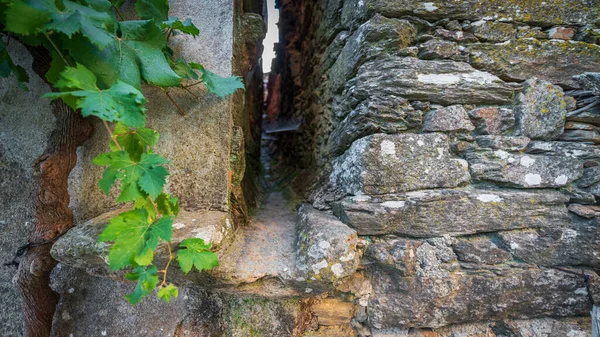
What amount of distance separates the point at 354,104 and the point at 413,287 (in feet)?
2.73

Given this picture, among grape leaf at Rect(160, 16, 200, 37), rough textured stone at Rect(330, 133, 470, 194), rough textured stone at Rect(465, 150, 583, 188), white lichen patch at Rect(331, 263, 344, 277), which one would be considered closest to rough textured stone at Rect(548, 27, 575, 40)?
rough textured stone at Rect(465, 150, 583, 188)

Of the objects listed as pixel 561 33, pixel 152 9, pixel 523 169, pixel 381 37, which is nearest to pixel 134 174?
pixel 152 9

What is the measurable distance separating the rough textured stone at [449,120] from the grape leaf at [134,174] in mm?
1036

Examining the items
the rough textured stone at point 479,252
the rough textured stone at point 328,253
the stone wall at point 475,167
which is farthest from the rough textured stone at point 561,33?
the rough textured stone at point 328,253

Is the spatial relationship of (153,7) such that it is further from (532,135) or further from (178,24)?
(532,135)

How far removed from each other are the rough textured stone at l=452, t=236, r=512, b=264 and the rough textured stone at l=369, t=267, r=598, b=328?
5 centimetres

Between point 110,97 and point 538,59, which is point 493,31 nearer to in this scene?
point 538,59

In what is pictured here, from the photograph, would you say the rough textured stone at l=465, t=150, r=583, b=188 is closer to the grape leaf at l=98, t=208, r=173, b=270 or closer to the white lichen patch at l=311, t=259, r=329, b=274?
the white lichen patch at l=311, t=259, r=329, b=274

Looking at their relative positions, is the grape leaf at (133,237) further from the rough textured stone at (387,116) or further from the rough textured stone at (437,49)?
the rough textured stone at (437,49)

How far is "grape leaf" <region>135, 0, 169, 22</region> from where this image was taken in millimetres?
999

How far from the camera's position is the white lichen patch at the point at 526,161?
3.68ft

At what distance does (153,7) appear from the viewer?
102 cm

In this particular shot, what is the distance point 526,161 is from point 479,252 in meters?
0.44

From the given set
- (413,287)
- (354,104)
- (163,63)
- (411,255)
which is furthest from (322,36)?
(413,287)
